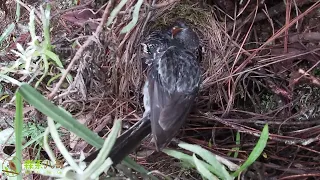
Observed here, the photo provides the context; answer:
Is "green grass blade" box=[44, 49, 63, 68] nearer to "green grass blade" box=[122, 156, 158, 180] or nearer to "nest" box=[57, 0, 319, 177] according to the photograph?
"nest" box=[57, 0, 319, 177]

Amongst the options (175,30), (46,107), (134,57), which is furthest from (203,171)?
(175,30)

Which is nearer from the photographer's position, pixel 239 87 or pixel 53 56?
pixel 53 56

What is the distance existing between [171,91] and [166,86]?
25 millimetres

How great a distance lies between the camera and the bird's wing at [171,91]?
141 cm

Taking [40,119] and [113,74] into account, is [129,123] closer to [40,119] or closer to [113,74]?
[113,74]

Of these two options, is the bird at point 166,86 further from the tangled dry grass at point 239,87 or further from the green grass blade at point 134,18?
the green grass blade at point 134,18

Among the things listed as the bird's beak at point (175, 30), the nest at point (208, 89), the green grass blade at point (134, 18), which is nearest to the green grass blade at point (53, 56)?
the nest at point (208, 89)

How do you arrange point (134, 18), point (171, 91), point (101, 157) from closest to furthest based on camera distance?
point (101, 157)
point (134, 18)
point (171, 91)

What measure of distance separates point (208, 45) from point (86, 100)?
537 millimetres

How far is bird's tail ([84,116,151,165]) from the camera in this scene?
1.23 metres

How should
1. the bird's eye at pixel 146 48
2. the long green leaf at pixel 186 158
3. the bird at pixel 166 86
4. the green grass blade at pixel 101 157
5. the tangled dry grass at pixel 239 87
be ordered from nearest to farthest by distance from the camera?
the green grass blade at pixel 101 157, the long green leaf at pixel 186 158, the bird at pixel 166 86, the tangled dry grass at pixel 239 87, the bird's eye at pixel 146 48

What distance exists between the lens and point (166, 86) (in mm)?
1585

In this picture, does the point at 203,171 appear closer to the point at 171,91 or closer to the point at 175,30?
the point at 171,91

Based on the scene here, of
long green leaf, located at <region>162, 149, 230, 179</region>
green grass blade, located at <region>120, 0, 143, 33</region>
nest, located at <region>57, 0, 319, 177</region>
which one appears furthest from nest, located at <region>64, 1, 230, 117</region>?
long green leaf, located at <region>162, 149, 230, 179</region>
